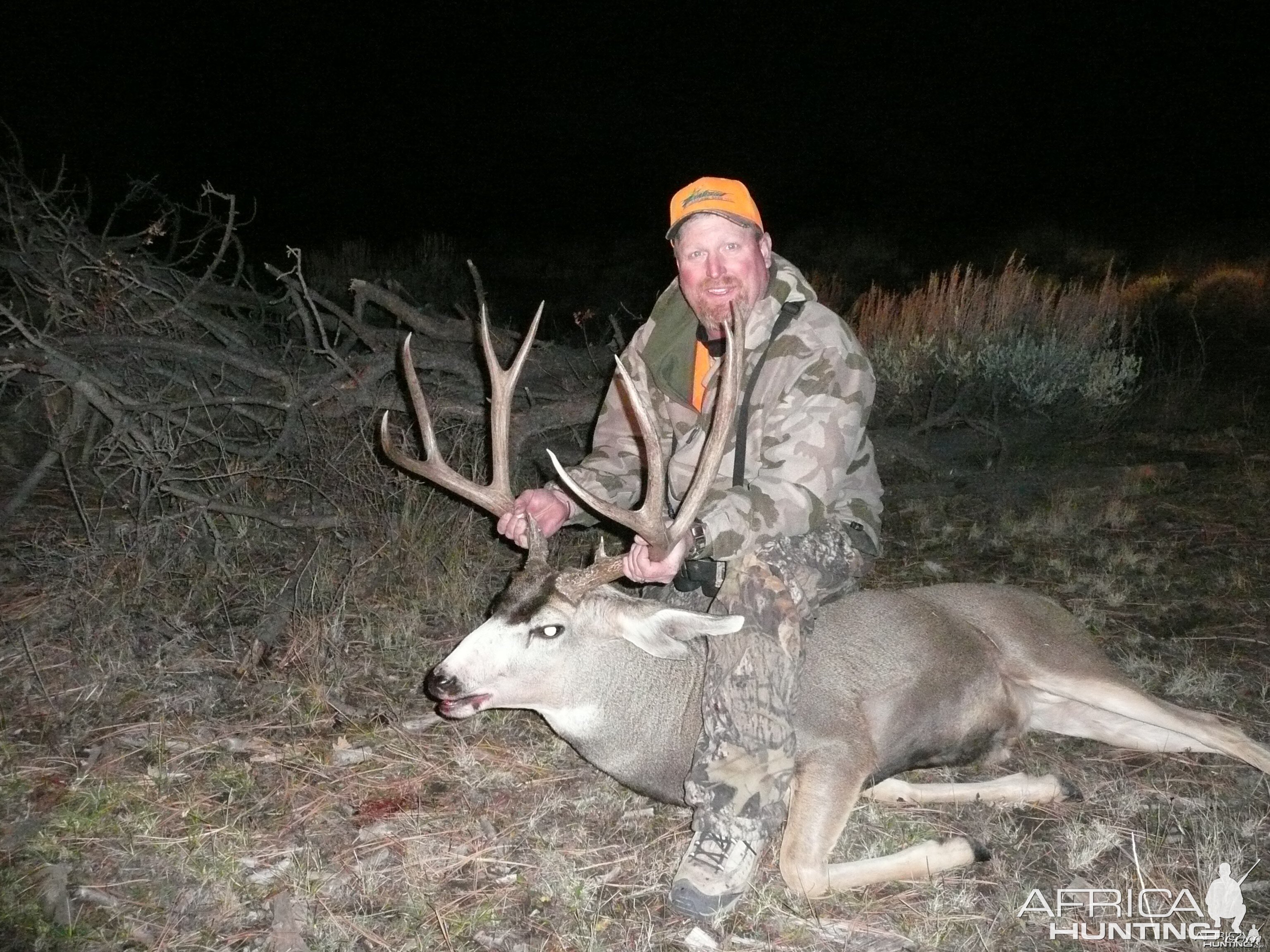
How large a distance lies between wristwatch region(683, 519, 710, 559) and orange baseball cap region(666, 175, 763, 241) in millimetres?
1156

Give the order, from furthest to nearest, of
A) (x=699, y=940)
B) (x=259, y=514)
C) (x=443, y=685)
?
(x=259, y=514) < (x=443, y=685) < (x=699, y=940)

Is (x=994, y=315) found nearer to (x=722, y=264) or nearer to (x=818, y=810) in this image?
(x=722, y=264)

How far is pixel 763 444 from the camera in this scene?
317cm

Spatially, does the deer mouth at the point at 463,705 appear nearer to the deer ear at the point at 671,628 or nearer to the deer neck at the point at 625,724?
the deer neck at the point at 625,724

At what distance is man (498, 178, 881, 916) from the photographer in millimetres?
2873

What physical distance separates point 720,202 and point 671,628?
1535mm

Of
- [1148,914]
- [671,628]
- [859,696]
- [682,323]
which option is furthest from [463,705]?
[1148,914]

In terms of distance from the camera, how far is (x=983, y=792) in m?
3.21

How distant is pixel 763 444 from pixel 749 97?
37404 millimetres

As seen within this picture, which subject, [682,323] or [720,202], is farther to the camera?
[682,323]

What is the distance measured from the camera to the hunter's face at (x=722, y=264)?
3340mm

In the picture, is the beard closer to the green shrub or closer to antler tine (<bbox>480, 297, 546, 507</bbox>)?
antler tine (<bbox>480, 297, 546, 507</bbox>)

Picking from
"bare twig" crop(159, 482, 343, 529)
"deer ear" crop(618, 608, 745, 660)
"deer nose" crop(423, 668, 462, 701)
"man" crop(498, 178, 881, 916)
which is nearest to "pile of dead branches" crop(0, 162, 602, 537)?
"bare twig" crop(159, 482, 343, 529)

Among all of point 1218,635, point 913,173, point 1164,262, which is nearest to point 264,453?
point 1218,635
